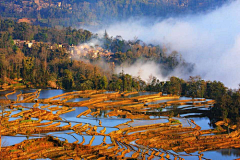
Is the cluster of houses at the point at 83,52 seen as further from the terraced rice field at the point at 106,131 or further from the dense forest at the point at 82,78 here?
the terraced rice field at the point at 106,131

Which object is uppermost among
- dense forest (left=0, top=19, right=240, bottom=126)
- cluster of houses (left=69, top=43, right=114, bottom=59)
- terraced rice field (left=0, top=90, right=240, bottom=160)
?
cluster of houses (left=69, top=43, right=114, bottom=59)

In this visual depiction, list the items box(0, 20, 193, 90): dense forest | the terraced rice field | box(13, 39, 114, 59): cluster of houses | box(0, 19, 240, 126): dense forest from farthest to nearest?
box(13, 39, 114, 59): cluster of houses, box(0, 20, 193, 90): dense forest, box(0, 19, 240, 126): dense forest, the terraced rice field

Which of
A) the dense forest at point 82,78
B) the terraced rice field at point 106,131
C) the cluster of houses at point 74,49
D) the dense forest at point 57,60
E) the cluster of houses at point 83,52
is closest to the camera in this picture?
the terraced rice field at point 106,131

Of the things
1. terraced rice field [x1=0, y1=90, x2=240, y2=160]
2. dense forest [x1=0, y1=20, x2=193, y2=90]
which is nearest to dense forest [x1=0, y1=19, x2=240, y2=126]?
dense forest [x1=0, y1=20, x2=193, y2=90]

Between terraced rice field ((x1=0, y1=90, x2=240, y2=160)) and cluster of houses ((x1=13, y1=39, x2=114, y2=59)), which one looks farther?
cluster of houses ((x1=13, y1=39, x2=114, y2=59))

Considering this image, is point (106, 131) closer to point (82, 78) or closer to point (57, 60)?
point (82, 78)

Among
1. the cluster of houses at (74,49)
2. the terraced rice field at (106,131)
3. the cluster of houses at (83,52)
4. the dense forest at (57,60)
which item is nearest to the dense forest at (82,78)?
the dense forest at (57,60)

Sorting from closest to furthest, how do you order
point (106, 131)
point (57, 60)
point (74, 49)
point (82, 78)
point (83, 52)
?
1. point (106, 131)
2. point (82, 78)
3. point (57, 60)
4. point (83, 52)
5. point (74, 49)

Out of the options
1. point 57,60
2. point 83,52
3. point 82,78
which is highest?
point 83,52

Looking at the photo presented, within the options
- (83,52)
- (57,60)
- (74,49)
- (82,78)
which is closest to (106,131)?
(82,78)

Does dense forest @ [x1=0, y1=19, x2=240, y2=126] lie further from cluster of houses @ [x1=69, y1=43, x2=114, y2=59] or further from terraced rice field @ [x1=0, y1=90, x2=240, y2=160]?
terraced rice field @ [x1=0, y1=90, x2=240, y2=160]
